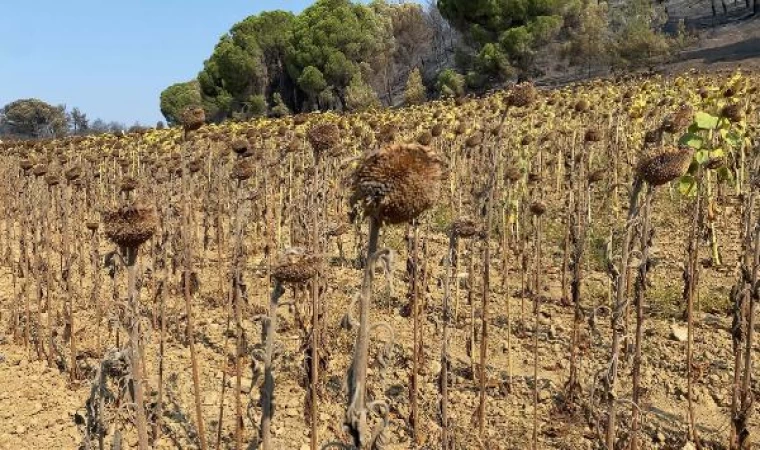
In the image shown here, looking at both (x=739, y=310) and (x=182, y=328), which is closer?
(x=739, y=310)

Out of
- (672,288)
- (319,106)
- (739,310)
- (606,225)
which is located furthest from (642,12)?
(739,310)

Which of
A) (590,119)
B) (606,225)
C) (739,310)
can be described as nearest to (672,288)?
(606,225)

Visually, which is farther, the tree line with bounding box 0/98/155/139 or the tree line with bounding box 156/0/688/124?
the tree line with bounding box 0/98/155/139

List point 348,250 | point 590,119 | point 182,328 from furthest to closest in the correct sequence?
point 590,119, point 348,250, point 182,328

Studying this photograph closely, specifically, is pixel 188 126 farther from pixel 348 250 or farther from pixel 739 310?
pixel 348 250

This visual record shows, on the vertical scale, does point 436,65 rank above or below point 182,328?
above

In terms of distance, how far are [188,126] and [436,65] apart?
5572cm

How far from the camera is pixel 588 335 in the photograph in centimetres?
576

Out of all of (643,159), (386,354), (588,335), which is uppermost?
(643,159)

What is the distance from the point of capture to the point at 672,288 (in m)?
6.93

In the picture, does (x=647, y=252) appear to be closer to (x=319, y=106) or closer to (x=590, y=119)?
(x=590, y=119)

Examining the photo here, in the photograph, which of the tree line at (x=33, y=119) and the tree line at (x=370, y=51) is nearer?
the tree line at (x=370, y=51)

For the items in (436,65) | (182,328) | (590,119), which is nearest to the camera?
(182,328)

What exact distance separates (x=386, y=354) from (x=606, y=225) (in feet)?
25.7
